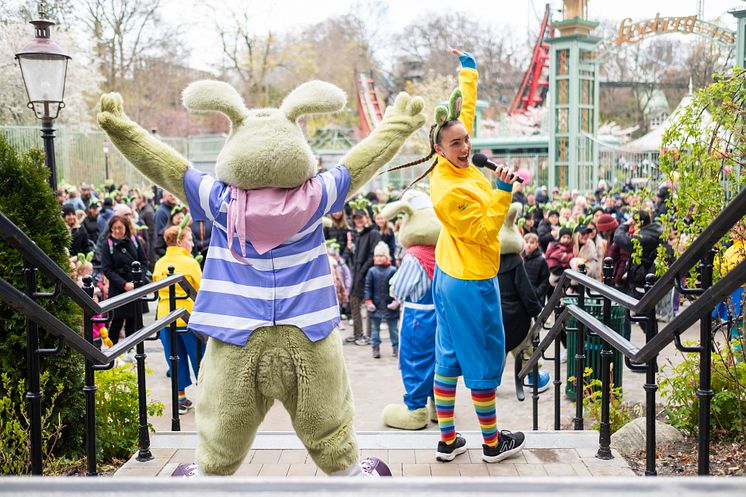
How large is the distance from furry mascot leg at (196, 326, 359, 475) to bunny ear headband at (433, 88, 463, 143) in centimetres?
159

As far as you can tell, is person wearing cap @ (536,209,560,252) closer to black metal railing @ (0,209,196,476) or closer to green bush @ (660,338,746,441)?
green bush @ (660,338,746,441)

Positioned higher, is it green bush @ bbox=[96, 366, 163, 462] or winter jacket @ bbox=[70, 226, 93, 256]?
winter jacket @ bbox=[70, 226, 93, 256]

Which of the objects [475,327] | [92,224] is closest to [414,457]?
[475,327]

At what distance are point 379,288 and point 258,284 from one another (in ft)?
18.8

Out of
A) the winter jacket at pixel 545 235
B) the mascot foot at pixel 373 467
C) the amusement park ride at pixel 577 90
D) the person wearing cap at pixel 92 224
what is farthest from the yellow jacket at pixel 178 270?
the amusement park ride at pixel 577 90

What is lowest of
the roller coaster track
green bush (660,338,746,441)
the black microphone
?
green bush (660,338,746,441)

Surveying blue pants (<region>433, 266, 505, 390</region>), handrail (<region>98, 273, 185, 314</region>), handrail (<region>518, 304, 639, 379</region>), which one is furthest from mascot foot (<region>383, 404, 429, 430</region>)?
handrail (<region>98, 273, 185, 314</region>)

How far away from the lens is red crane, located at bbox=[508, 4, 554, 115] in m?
37.7

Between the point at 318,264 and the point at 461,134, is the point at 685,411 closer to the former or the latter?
the point at 461,134

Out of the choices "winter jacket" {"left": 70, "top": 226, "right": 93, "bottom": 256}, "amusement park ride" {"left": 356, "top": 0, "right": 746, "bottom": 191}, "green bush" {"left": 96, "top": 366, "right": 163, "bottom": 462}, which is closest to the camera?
"green bush" {"left": 96, "top": 366, "right": 163, "bottom": 462}

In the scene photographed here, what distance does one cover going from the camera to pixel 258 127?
9.98ft

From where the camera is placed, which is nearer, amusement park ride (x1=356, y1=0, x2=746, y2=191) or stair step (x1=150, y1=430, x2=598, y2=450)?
stair step (x1=150, y1=430, x2=598, y2=450)

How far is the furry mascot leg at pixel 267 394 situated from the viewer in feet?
9.48

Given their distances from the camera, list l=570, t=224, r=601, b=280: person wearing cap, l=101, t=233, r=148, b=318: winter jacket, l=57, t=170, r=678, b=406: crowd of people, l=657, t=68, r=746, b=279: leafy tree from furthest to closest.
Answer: l=570, t=224, r=601, b=280: person wearing cap → l=101, t=233, r=148, b=318: winter jacket → l=57, t=170, r=678, b=406: crowd of people → l=657, t=68, r=746, b=279: leafy tree
